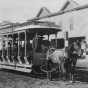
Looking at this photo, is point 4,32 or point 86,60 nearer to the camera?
point 4,32

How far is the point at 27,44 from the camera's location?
12156mm

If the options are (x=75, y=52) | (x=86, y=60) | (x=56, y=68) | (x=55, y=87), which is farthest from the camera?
(x=86, y=60)

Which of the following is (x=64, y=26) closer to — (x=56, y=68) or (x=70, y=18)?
(x=70, y=18)

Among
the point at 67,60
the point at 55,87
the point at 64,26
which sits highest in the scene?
the point at 64,26

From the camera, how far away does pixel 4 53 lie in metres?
14.3

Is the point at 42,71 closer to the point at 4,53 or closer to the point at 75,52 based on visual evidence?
the point at 75,52

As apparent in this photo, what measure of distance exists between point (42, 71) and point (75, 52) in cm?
235

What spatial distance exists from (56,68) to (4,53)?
166 inches

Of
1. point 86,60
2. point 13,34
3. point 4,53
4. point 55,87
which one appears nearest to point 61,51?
point 55,87

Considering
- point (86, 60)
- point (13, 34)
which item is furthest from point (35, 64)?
point (86, 60)

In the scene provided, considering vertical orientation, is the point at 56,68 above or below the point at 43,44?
below

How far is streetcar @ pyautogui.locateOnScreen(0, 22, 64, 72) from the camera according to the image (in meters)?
11.5

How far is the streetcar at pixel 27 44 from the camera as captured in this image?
11488mm

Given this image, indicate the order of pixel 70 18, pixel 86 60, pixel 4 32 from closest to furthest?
pixel 4 32 < pixel 86 60 < pixel 70 18
